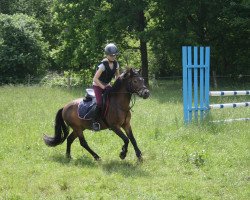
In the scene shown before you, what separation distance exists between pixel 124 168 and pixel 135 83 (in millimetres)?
1760

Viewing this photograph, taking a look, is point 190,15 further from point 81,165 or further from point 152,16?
point 81,165

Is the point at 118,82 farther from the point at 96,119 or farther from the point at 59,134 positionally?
the point at 59,134

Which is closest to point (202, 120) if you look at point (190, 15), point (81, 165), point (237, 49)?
point (81, 165)

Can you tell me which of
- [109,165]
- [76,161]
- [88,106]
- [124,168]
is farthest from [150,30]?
[124,168]

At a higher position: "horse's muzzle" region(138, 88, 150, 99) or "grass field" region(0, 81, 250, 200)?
"horse's muzzle" region(138, 88, 150, 99)

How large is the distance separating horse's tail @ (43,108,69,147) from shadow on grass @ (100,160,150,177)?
150cm

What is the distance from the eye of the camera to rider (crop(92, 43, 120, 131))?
9.18m

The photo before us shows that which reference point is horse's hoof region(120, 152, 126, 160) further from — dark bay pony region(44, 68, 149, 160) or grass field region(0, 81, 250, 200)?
grass field region(0, 81, 250, 200)

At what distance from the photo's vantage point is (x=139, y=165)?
9.02 metres

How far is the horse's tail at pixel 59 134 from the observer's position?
1017 centimetres

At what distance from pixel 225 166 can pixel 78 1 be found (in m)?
25.8

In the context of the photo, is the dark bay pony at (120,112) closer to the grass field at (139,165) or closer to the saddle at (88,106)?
the saddle at (88,106)

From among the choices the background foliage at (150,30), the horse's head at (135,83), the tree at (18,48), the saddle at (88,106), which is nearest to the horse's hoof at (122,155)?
the saddle at (88,106)

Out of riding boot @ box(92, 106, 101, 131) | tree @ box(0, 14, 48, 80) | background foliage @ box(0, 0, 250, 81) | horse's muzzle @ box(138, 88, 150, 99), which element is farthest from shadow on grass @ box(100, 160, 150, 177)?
tree @ box(0, 14, 48, 80)
